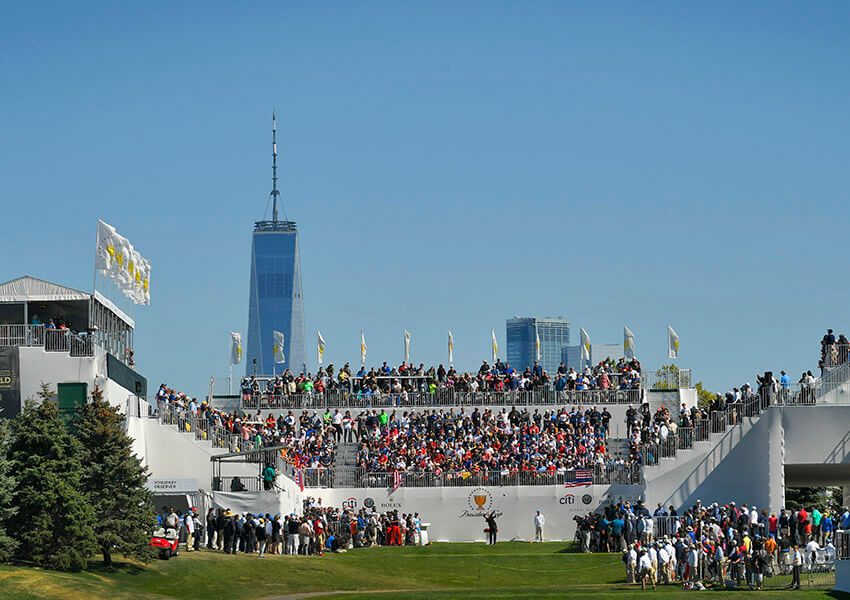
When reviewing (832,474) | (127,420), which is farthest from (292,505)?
(832,474)

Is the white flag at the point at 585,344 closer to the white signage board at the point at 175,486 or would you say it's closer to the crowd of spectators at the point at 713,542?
the crowd of spectators at the point at 713,542

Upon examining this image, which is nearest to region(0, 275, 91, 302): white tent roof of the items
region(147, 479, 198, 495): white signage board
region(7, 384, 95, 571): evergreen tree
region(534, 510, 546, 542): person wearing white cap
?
region(147, 479, 198, 495): white signage board

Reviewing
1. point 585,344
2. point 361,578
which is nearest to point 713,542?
point 361,578

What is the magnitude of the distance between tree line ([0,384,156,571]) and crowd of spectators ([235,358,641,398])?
27.5m

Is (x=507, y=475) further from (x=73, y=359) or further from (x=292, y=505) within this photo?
(x=73, y=359)

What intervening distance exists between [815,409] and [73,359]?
98.5 ft

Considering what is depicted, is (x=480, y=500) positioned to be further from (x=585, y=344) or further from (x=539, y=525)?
(x=585, y=344)

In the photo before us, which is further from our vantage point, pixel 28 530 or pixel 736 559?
pixel 736 559

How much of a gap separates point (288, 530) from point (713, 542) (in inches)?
604

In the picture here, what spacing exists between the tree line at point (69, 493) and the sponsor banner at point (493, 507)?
778 inches

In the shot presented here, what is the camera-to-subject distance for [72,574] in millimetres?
40844

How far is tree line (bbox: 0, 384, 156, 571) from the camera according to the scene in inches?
1619

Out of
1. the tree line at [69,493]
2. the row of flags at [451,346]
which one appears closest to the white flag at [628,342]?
the row of flags at [451,346]

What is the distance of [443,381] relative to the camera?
72.7 metres
